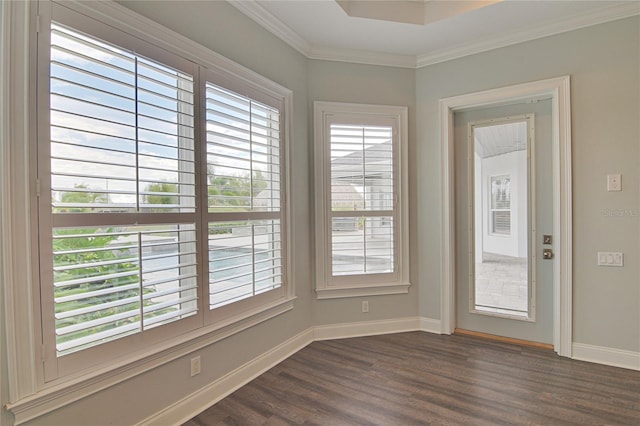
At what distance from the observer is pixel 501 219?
3279 millimetres

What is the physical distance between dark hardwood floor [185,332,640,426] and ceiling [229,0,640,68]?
282 centimetres

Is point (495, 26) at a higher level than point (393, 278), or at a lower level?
higher

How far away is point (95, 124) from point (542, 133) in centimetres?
349

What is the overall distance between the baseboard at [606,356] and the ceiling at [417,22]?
2.70 m

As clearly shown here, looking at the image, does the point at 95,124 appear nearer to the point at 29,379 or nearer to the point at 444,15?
the point at 29,379

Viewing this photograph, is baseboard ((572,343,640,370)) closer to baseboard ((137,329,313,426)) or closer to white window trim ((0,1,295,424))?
baseboard ((137,329,313,426))

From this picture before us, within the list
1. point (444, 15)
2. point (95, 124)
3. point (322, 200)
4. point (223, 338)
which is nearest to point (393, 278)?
point (322, 200)

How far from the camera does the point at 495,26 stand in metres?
2.91

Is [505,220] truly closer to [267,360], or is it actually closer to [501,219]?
[501,219]

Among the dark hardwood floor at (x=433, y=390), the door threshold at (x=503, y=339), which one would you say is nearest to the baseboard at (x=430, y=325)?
the door threshold at (x=503, y=339)

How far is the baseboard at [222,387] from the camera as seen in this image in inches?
77.2

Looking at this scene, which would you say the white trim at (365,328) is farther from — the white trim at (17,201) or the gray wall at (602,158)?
the white trim at (17,201)

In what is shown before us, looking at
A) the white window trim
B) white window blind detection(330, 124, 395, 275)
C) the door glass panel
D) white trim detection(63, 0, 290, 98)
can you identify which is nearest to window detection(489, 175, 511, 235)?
the door glass panel

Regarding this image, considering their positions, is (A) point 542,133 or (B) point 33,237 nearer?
(B) point 33,237
